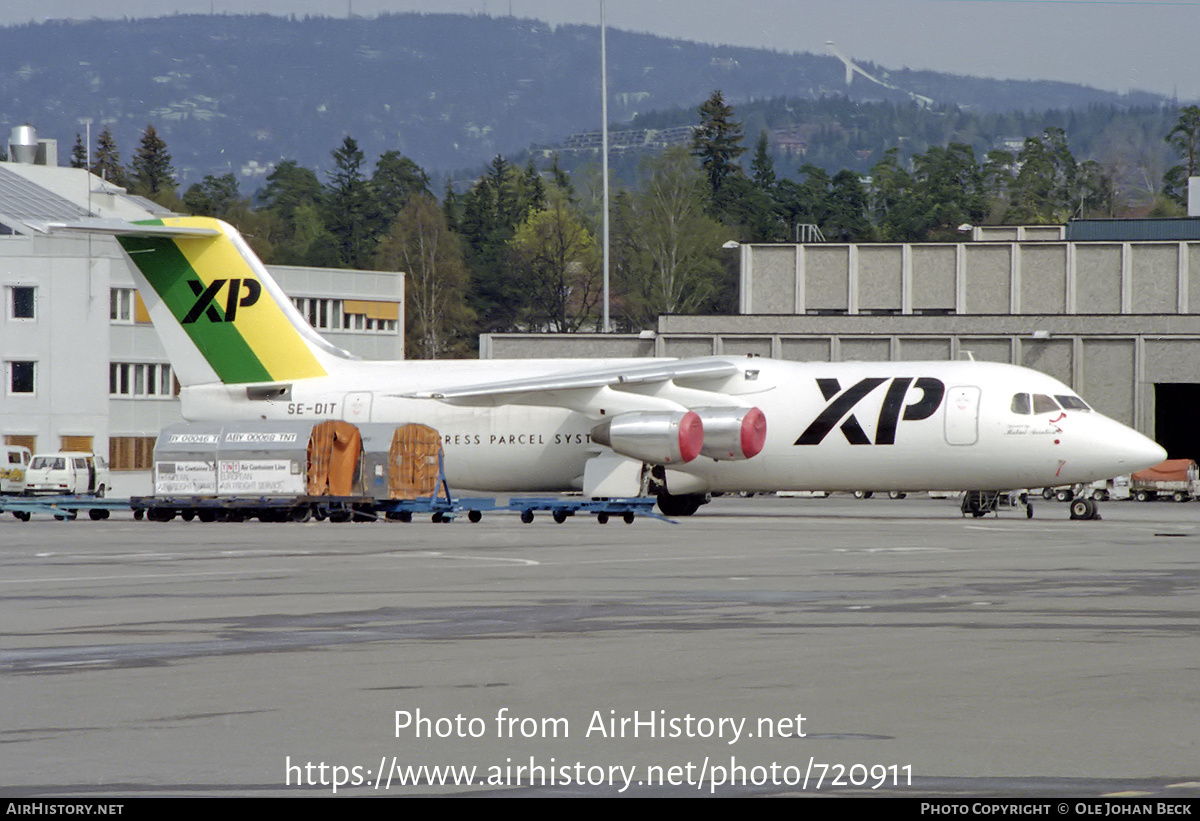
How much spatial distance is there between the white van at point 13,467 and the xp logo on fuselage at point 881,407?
3255 cm

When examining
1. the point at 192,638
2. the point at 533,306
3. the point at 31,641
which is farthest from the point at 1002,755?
the point at 533,306

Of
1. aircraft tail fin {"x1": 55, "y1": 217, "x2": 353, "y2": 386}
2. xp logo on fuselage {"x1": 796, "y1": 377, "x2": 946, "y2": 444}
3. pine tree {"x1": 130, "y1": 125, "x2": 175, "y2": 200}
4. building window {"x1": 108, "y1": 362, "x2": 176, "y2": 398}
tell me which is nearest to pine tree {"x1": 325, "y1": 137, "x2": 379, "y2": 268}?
pine tree {"x1": 130, "y1": 125, "x2": 175, "y2": 200}

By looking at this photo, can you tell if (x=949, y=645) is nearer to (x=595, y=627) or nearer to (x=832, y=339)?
(x=595, y=627)

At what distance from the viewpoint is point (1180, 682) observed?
12.2 meters

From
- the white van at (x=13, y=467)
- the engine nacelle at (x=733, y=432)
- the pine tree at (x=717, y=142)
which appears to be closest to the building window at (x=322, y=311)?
the white van at (x=13, y=467)

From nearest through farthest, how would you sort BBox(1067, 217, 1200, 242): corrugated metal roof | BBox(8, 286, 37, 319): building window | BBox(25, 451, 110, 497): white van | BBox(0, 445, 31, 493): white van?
BBox(25, 451, 110, 497): white van < BBox(0, 445, 31, 493): white van < BBox(8, 286, 37, 319): building window < BBox(1067, 217, 1200, 242): corrugated metal roof

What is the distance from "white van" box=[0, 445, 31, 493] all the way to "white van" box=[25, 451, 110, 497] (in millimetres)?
684

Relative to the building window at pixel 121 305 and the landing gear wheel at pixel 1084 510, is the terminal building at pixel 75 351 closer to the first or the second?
the building window at pixel 121 305

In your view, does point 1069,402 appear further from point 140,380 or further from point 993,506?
point 140,380

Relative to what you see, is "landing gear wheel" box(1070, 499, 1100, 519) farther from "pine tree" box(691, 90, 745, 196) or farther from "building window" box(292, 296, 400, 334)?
"pine tree" box(691, 90, 745, 196)

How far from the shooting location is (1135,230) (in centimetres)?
7894

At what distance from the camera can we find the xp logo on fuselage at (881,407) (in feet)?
125

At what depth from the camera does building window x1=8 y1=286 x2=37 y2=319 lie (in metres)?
73.3

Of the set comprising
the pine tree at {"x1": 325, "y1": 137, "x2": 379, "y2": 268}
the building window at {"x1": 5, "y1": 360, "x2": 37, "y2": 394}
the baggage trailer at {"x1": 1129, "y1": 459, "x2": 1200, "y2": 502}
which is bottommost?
the baggage trailer at {"x1": 1129, "y1": 459, "x2": 1200, "y2": 502}
